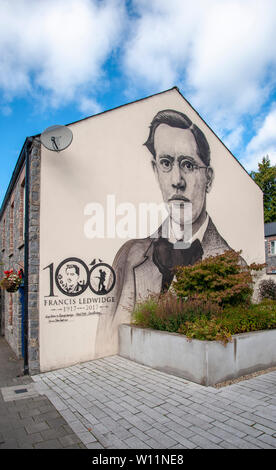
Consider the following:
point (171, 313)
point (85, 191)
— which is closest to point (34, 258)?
point (85, 191)

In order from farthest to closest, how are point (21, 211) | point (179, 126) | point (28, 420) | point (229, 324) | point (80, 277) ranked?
point (179, 126), point (21, 211), point (80, 277), point (229, 324), point (28, 420)

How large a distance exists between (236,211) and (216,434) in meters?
8.68

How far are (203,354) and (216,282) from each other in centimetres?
261

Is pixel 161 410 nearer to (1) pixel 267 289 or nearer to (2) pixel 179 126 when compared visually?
(2) pixel 179 126

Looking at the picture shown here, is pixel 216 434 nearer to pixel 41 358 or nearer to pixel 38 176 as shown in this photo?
pixel 41 358

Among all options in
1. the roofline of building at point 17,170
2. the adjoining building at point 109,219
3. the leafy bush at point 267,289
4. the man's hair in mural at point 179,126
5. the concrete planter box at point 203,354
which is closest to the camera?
the concrete planter box at point 203,354

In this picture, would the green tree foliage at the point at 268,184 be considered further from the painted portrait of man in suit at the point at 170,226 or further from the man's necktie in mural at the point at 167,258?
the man's necktie in mural at the point at 167,258

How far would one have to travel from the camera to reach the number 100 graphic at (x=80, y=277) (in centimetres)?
735

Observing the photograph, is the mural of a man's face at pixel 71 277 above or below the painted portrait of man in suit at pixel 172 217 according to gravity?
below

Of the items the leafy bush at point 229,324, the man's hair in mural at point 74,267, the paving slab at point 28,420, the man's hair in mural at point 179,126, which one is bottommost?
the paving slab at point 28,420

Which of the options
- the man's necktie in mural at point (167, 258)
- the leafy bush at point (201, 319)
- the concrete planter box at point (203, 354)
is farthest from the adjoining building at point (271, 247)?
the concrete planter box at point (203, 354)

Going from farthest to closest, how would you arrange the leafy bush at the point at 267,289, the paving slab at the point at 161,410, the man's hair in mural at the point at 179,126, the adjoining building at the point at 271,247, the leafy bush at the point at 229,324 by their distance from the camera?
1. the adjoining building at the point at 271,247
2. the leafy bush at the point at 267,289
3. the man's hair in mural at the point at 179,126
4. the leafy bush at the point at 229,324
5. the paving slab at the point at 161,410

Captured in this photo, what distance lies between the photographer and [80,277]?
25.1ft

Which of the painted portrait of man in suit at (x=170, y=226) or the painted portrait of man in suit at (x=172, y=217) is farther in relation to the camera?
the painted portrait of man in suit at (x=172, y=217)
